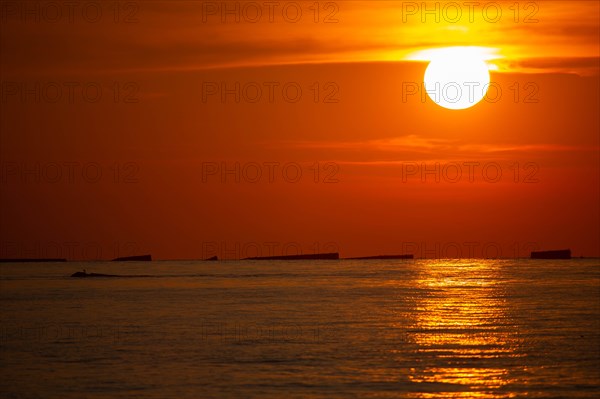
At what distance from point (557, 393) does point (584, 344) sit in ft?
63.8

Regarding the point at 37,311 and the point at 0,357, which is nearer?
the point at 0,357

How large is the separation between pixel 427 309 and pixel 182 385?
189 feet

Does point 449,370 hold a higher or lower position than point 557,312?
lower

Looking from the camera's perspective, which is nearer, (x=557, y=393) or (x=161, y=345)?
(x=557, y=393)

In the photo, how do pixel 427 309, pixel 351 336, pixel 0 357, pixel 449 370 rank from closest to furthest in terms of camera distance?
pixel 449 370
pixel 0 357
pixel 351 336
pixel 427 309

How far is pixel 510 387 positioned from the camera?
44750mm

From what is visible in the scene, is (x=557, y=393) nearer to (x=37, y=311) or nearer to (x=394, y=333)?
(x=394, y=333)

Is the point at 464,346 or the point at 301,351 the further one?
the point at 464,346

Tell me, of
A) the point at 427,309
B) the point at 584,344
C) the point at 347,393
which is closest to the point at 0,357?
the point at 347,393

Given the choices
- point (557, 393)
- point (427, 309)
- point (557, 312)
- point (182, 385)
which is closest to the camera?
point (557, 393)

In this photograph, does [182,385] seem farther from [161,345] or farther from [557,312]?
[557,312]

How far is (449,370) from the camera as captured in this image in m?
50.2

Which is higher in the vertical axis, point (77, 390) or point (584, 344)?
point (584, 344)

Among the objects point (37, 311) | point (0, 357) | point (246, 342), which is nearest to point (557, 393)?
point (246, 342)
